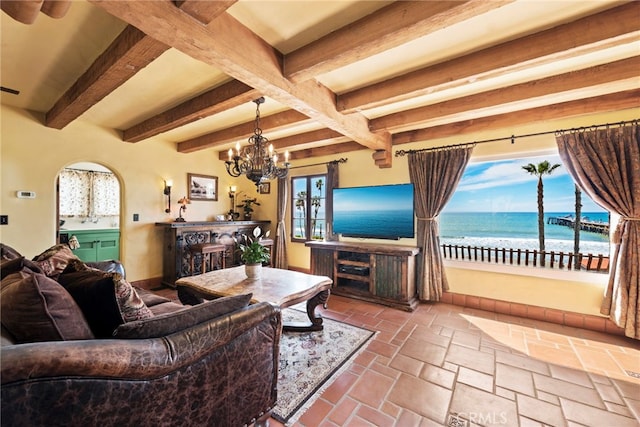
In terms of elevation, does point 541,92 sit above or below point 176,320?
above

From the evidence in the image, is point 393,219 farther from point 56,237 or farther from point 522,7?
point 56,237

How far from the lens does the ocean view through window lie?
2.96 m

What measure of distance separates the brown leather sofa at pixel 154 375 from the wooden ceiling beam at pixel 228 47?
135cm

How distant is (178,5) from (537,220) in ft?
13.4

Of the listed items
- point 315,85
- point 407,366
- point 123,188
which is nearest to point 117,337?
point 407,366

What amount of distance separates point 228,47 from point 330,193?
303 cm

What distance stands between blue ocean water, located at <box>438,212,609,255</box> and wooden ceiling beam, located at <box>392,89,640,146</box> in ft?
3.69

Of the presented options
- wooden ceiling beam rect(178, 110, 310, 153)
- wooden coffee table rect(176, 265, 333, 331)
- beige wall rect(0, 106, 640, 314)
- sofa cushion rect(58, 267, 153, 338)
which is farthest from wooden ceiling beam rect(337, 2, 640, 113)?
sofa cushion rect(58, 267, 153, 338)

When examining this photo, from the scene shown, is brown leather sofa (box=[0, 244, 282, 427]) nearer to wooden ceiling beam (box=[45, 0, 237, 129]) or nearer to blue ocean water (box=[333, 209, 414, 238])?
wooden ceiling beam (box=[45, 0, 237, 129])

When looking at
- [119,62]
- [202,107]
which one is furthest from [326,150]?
[119,62]

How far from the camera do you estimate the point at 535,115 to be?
110 inches

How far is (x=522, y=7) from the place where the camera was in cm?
148

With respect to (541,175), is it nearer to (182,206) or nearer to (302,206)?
(302,206)

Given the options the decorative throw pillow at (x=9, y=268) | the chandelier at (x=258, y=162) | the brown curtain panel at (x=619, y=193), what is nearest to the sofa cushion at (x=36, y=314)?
the decorative throw pillow at (x=9, y=268)
